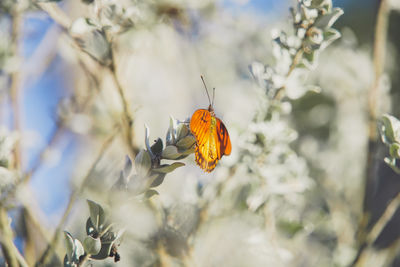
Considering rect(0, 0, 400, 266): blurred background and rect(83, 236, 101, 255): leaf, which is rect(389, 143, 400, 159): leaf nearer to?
rect(0, 0, 400, 266): blurred background

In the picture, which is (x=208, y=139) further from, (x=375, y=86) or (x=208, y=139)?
(x=375, y=86)

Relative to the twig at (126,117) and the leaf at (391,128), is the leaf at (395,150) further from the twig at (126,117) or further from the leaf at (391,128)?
the twig at (126,117)

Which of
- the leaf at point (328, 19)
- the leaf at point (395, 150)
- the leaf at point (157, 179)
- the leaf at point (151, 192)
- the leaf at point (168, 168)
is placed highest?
the leaf at point (328, 19)

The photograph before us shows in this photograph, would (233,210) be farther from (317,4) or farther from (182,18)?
(182,18)

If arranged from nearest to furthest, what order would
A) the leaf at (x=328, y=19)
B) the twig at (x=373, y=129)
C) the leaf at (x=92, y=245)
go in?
1. the leaf at (x=92, y=245)
2. the leaf at (x=328, y=19)
3. the twig at (x=373, y=129)

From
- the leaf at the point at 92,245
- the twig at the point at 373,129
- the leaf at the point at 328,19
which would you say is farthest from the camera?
the twig at the point at 373,129

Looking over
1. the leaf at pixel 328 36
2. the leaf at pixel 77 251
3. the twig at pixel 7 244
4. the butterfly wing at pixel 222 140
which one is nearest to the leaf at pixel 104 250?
the leaf at pixel 77 251

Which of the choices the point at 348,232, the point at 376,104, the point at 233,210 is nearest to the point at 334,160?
the point at 348,232
